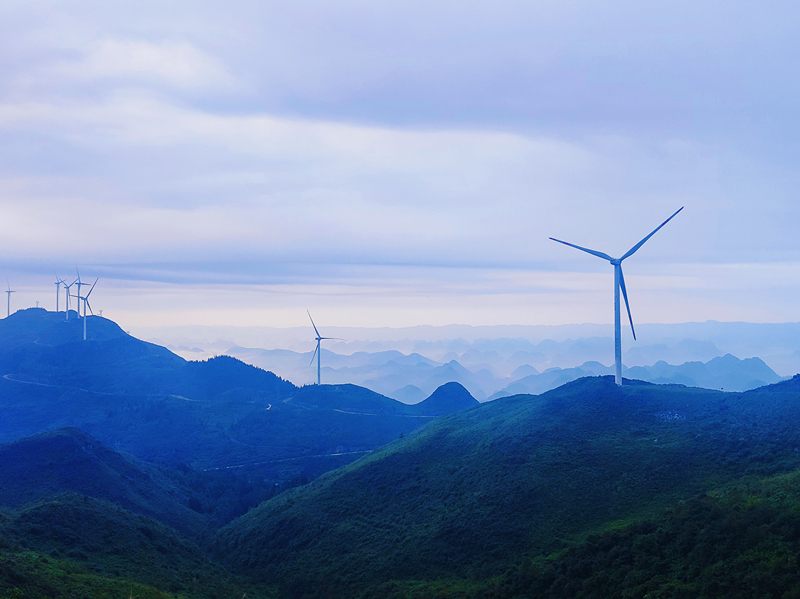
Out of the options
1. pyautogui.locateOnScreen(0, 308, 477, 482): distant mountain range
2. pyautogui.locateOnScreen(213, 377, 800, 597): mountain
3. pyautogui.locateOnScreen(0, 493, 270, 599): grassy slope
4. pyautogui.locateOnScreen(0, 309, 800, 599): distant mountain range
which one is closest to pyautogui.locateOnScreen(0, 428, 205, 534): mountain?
pyautogui.locateOnScreen(0, 309, 800, 599): distant mountain range

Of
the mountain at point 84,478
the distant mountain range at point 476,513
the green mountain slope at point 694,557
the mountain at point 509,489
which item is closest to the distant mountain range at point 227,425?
the distant mountain range at point 476,513

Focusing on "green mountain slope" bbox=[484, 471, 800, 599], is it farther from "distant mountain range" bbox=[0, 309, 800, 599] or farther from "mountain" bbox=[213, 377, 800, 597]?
"mountain" bbox=[213, 377, 800, 597]

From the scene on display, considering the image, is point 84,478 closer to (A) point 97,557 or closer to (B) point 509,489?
(A) point 97,557

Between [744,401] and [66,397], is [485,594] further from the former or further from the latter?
[66,397]

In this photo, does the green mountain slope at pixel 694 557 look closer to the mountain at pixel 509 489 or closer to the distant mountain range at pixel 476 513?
the distant mountain range at pixel 476 513

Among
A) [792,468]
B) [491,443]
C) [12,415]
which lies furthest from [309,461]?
A: [12,415]
